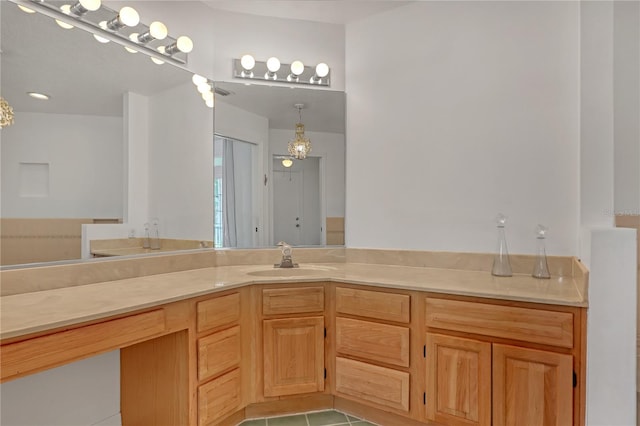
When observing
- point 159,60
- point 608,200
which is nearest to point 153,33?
→ point 159,60

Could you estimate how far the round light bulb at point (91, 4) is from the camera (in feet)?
5.84

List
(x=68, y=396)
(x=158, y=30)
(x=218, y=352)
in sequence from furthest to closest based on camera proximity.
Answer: (x=158, y=30) → (x=218, y=352) → (x=68, y=396)

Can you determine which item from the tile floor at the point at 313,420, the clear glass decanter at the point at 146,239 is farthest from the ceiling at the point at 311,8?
the tile floor at the point at 313,420

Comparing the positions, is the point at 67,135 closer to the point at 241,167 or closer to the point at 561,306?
the point at 241,167

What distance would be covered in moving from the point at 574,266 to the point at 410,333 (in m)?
0.95

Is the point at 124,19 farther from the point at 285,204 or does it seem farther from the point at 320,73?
the point at 285,204

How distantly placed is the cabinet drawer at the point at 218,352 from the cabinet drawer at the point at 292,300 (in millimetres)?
204

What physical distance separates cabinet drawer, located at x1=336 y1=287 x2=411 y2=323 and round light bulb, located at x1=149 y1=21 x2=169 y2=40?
69.8 inches

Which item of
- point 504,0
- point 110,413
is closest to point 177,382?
point 110,413

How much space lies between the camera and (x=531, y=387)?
1535mm

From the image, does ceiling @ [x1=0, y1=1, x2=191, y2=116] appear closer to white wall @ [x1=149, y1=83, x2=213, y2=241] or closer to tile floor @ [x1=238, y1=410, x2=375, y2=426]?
white wall @ [x1=149, y1=83, x2=213, y2=241]

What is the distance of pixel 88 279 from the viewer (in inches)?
69.5

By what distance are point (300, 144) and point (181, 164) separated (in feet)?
2.64

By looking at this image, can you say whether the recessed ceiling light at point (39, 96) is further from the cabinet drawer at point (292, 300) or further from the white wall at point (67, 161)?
the cabinet drawer at point (292, 300)
